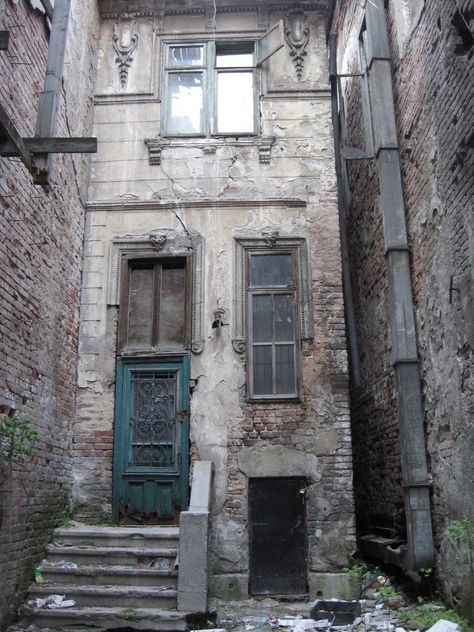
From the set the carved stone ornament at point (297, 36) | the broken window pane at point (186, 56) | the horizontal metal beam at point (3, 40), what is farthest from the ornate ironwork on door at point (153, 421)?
the carved stone ornament at point (297, 36)

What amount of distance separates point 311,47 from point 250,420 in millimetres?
5655

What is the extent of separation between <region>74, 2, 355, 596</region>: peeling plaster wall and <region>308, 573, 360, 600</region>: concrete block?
0.40ft

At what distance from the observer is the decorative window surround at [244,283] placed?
8.24 m

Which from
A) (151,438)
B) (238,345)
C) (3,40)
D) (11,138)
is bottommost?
(151,438)

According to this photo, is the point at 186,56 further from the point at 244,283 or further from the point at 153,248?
the point at 244,283

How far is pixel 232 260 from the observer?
855 centimetres

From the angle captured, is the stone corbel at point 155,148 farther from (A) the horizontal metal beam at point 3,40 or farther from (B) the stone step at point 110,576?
(B) the stone step at point 110,576

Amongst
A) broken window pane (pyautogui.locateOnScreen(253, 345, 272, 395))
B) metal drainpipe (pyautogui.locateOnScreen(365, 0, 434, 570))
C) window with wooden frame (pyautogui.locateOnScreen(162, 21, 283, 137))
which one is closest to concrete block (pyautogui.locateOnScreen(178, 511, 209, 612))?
broken window pane (pyautogui.locateOnScreen(253, 345, 272, 395))

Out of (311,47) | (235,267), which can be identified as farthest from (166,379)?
(311,47)

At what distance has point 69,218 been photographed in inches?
319

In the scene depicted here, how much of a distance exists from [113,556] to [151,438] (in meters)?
1.64

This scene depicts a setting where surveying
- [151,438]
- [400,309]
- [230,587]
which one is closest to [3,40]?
[151,438]

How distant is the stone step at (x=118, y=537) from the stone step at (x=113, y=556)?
6.3 inches

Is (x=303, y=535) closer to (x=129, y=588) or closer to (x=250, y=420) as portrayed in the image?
(x=250, y=420)
